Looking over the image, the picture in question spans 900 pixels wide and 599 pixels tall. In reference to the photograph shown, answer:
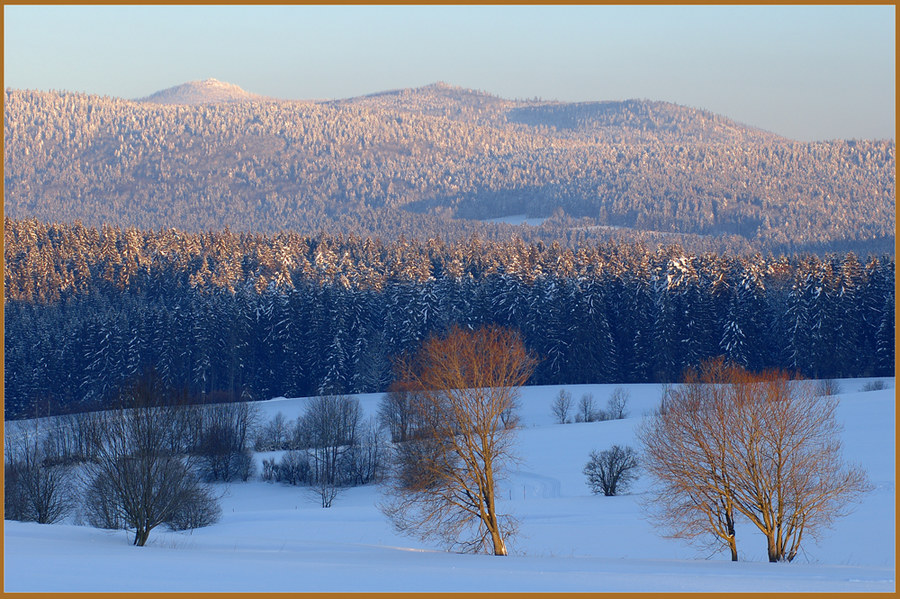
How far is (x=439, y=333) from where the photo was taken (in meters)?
75.0

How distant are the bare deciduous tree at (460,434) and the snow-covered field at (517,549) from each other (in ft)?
4.51

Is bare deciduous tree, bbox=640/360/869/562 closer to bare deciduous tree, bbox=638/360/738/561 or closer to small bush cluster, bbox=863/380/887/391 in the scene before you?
bare deciduous tree, bbox=638/360/738/561

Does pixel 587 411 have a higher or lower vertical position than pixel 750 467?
lower

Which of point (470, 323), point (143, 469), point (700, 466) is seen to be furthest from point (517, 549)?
point (470, 323)

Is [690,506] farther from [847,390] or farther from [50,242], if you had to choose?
[50,242]

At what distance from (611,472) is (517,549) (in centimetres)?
1363

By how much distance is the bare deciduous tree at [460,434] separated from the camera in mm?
23109

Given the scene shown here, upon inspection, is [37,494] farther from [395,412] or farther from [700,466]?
[700,466]

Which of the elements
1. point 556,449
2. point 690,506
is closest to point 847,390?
point 556,449

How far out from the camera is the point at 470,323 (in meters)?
80.2

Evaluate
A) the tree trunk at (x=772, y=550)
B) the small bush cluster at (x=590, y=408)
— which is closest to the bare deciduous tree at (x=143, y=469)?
the tree trunk at (x=772, y=550)

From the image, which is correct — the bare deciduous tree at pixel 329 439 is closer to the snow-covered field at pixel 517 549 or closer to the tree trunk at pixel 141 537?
the snow-covered field at pixel 517 549

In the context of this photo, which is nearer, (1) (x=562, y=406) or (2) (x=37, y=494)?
(2) (x=37, y=494)

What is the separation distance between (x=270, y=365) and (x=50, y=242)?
4587 centimetres
